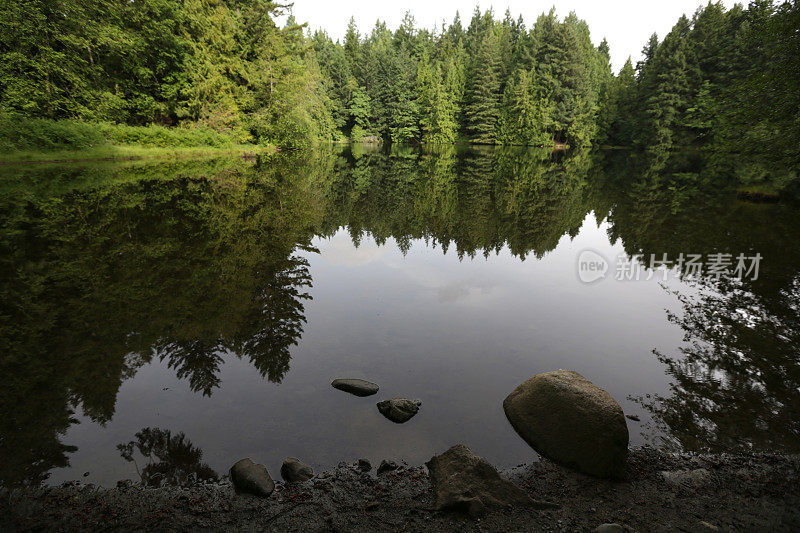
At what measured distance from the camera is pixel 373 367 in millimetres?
5910

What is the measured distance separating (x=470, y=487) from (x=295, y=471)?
1.80 metres

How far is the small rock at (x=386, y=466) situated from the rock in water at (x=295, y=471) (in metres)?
0.72

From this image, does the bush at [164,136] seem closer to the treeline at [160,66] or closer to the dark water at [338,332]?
the treeline at [160,66]

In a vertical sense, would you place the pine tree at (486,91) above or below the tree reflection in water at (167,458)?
above

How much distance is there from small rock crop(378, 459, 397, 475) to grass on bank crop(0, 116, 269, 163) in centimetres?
3193

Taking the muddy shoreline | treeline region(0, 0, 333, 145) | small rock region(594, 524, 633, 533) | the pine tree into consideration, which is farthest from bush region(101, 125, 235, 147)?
the pine tree

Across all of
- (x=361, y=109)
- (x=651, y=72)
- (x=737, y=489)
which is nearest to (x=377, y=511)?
(x=737, y=489)

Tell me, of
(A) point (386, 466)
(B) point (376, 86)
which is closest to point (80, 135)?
(A) point (386, 466)

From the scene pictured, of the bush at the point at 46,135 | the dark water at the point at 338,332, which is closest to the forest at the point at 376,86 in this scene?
the bush at the point at 46,135

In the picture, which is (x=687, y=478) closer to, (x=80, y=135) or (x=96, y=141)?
(x=80, y=135)

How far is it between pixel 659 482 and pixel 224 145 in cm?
4261

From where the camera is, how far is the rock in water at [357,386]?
5211 mm

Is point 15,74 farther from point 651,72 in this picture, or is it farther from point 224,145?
point 651,72

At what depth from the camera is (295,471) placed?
12.3 feet
